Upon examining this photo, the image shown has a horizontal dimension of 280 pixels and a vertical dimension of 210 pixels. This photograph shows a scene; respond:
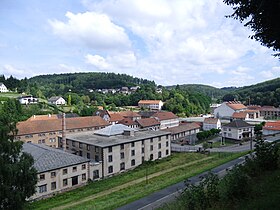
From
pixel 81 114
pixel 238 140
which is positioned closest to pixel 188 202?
pixel 238 140

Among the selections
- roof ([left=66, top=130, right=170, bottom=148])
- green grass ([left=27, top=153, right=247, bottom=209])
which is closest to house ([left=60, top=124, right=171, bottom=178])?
roof ([left=66, top=130, right=170, bottom=148])

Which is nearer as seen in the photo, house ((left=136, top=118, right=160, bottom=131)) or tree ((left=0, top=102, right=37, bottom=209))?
tree ((left=0, top=102, right=37, bottom=209))

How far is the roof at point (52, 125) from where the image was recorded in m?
45.1

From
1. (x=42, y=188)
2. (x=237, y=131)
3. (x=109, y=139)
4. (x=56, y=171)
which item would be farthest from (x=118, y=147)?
(x=237, y=131)

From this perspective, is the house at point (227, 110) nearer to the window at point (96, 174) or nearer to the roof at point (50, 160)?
the window at point (96, 174)

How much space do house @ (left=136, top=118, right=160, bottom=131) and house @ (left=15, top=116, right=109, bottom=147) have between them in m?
11.7

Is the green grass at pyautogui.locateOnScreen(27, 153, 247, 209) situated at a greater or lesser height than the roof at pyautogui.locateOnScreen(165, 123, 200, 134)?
lesser

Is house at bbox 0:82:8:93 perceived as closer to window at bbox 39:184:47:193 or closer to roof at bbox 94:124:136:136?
roof at bbox 94:124:136:136

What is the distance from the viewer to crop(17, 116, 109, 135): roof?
148ft

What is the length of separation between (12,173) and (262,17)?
1668 centimetres

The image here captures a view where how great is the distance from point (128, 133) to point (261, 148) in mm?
27997

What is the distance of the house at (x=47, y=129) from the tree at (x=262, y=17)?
1657 inches

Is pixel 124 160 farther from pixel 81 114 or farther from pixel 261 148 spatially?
pixel 81 114

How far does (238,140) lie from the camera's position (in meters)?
52.0
